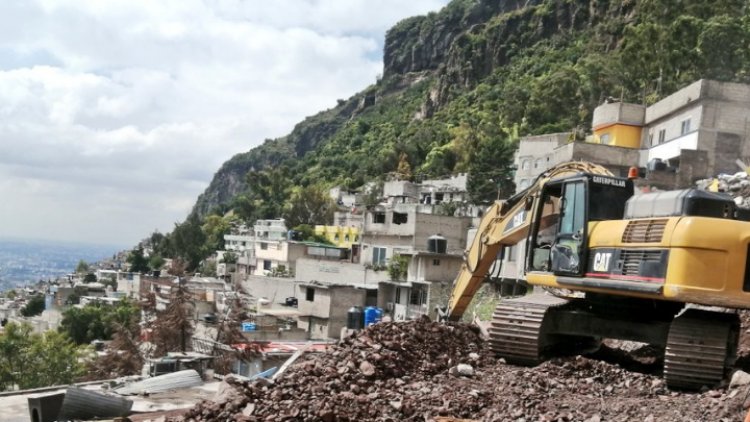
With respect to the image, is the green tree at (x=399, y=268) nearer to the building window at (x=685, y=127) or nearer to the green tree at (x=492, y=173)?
the green tree at (x=492, y=173)

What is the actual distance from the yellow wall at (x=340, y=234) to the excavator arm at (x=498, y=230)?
45451mm

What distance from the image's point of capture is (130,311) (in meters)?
46.9

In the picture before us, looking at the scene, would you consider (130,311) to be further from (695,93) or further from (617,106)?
(695,93)

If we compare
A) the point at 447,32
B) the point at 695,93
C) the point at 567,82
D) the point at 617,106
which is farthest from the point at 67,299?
the point at 447,32

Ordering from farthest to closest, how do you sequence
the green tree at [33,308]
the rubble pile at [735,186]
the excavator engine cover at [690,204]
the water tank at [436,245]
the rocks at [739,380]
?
the green tree at [33,308], the water tank at [436,245], the rubble pile at [735,186], the excavator engine cover at [690,204], the rocks at [739,380]

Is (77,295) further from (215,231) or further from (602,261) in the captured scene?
(602,261)

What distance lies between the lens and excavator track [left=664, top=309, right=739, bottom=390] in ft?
25.7

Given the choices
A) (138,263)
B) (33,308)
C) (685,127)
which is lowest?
(33,308)

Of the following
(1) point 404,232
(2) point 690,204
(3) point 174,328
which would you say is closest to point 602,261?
(2) point 690,204

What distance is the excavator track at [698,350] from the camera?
783 centimetres

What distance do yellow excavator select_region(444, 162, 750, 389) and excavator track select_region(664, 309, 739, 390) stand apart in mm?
11

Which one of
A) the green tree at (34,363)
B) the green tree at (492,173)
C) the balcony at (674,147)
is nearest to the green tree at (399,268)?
the balcony at (674,147)

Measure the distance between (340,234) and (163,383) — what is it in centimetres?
5199

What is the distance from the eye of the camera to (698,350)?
790 cm
